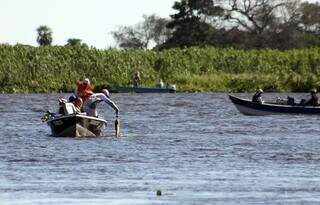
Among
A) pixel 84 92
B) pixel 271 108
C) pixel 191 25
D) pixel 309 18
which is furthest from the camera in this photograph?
pixel 309 18

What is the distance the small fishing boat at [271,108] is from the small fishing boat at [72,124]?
15322 millimetres

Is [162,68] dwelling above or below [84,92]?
below

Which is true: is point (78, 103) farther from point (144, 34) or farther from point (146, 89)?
point (144, 34)

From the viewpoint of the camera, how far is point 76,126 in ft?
151

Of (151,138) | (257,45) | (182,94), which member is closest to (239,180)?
(151,138)

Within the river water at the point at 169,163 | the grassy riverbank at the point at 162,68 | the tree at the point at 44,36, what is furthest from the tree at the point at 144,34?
the river water at the point at 169,163

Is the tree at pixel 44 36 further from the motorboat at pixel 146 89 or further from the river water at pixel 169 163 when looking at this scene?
the river water at pixel 169 163

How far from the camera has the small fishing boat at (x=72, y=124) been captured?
45781 mm

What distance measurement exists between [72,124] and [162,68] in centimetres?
5865

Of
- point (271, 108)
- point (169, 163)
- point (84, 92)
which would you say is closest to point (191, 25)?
point (271, 108)

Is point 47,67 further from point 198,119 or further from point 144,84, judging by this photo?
point 198,119

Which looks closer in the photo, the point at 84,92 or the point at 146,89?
the point at 84,92

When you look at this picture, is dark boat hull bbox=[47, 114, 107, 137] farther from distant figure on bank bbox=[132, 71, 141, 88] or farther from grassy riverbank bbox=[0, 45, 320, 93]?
distant figure on bank bbox=[132, 71, 141, 88]

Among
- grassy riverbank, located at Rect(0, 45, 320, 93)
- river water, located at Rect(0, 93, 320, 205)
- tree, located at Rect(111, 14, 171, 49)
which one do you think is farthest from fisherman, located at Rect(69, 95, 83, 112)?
tree, located at Rect(111, 14, 171, 49)
